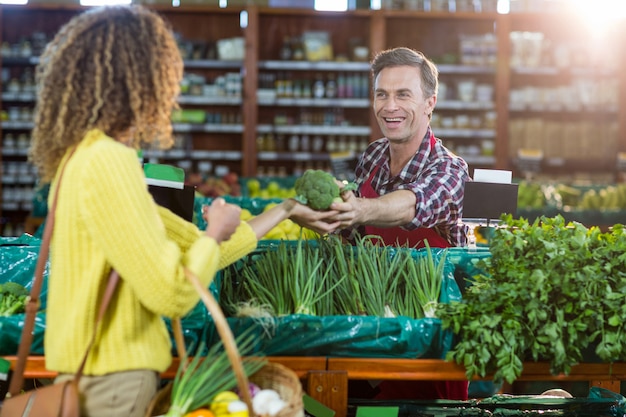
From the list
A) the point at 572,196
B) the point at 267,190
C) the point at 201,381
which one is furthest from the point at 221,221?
the point at 572,196

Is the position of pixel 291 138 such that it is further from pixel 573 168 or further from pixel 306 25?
pixel 573 168

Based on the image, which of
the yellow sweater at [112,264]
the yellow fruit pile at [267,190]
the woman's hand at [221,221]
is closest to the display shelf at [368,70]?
the yellow fruit pile at [267,190]

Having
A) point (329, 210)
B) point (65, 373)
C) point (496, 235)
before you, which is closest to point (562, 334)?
point (496, 235)

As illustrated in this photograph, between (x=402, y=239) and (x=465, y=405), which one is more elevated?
(x=402, y=239)

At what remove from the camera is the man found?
268 centimetres

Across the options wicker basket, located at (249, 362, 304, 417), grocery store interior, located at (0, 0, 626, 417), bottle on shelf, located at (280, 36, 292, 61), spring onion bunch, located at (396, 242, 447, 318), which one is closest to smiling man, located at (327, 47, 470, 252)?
spring onion bunch, located at (396, 242, 447, 318)

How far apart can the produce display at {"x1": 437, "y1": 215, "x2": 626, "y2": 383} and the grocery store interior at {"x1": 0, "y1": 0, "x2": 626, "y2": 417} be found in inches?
207

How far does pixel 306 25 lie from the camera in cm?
796

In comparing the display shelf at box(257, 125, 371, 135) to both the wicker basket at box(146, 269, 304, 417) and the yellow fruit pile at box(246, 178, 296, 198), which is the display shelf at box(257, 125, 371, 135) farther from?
the wicker basket at box(146, 269, 304, 417)

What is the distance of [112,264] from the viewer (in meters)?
1.60

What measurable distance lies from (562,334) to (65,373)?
1257 millimetres

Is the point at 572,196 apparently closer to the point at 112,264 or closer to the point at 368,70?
the point at 368,70

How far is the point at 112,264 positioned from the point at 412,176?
4.88 feet

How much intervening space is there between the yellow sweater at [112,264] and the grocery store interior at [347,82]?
18.4ft
